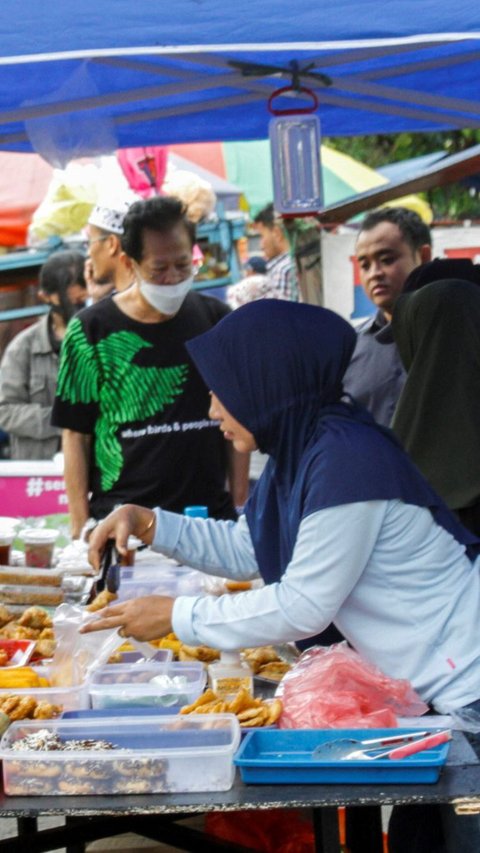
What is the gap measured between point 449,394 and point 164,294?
1219mm

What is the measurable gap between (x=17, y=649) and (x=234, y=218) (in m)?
7.64

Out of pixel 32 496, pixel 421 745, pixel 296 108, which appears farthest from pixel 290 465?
pixel 32 496

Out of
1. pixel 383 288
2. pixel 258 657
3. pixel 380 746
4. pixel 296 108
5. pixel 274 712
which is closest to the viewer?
pixel 380 746

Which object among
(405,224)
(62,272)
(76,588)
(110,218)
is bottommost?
(76,588)

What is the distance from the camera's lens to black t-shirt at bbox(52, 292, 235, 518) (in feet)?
15.6

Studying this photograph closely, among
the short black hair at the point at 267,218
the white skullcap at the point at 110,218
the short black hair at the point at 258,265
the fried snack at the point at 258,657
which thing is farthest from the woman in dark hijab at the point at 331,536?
the short black hair at the point at 267,218

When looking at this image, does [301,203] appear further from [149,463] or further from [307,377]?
[307,377]

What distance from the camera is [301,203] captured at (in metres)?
5.21

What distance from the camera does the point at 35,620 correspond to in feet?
11.4

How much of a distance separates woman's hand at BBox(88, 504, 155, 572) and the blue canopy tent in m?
1.23

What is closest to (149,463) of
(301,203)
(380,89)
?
(301,203)

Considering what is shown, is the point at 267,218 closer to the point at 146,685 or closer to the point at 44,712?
the point at 146,685

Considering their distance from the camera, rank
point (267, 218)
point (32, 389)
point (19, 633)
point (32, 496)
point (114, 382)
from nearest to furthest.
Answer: point (19, 633) < point (114, 382) < point (32, 496) < point (32, 389) < point (267, 218)

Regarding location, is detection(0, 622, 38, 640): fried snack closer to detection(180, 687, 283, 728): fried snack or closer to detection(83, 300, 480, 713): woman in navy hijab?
detection(83, 300, 480, 713): woman in navy hijab
